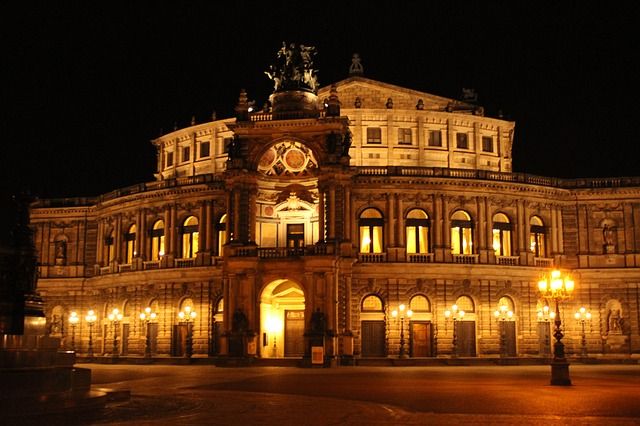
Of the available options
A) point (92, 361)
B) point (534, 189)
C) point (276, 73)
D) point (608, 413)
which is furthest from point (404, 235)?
point (608, 413)

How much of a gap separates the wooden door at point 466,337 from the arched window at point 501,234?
21.9 ft

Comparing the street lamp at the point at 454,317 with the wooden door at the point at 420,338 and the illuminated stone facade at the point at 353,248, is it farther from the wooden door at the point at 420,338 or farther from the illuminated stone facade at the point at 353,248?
the wooden door at the point at 420,338

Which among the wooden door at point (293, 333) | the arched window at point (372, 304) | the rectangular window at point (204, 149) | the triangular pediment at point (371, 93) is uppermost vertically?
the triangular pediment at point (371, 93)

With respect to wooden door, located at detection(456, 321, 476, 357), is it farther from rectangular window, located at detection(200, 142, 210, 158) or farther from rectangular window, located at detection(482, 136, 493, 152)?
rectangular window, located at detection(200, 142, 210, 158)

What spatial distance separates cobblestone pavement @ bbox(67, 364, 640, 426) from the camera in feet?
69.3

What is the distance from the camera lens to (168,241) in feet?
222

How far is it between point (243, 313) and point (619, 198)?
3342cm

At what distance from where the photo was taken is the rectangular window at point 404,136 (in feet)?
240

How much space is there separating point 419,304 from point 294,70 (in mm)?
20793

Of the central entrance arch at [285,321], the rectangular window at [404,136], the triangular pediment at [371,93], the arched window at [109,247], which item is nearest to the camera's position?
Answer: the central entrance arch at [285,321]

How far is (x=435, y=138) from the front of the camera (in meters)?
74.1

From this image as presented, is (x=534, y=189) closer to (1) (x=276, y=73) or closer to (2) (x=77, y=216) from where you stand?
(1) (x=276, y=73)

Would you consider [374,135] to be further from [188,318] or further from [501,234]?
[188,318]

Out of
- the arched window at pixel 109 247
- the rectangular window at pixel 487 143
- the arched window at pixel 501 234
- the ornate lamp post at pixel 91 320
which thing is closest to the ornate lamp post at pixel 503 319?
the arched window at pixel 501 234
